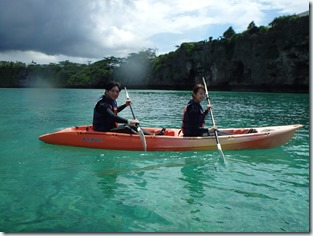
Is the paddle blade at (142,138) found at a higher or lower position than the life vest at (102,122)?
lower

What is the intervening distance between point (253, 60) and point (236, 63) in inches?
205

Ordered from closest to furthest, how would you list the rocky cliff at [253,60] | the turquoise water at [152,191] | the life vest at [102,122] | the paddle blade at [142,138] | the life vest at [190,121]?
the turquoise water at [152,191]
the life vest at [190,121]
the paddle blade at [142,138]
the life vest at [102,122]
the rocky cliff at [253,60]

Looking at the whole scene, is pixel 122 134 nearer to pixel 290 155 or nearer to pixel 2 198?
pixel 2 198

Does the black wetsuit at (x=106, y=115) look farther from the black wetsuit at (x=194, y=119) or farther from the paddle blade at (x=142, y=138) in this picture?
the black wetsuit at (x=194, y=119)

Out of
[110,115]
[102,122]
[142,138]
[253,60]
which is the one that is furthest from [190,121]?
[253,60]

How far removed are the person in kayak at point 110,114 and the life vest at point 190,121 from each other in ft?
4.17

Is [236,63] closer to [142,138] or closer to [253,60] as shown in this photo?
[253,60]

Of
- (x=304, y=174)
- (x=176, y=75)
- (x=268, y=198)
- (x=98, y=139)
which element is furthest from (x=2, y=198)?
(x=176, y=75)

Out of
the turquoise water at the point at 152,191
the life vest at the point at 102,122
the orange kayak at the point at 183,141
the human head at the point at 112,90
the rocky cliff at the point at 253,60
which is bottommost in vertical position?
the turquoise water at the point at 152,191

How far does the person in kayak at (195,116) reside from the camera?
7602 millimetres

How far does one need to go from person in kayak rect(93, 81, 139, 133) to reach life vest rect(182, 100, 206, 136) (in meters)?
1.27

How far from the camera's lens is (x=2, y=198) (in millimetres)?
4867

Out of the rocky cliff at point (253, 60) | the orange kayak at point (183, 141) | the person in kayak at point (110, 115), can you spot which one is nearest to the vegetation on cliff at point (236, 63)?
the rocky cliff at point (253, 60)

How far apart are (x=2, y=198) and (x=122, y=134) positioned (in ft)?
12.3
